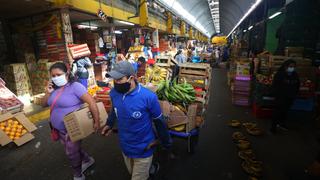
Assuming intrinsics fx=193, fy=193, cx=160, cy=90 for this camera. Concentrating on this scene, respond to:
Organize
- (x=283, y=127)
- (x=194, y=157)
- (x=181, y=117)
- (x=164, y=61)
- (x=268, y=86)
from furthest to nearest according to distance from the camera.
Answer: (x=164, y=61) < (x=268, y=86) < (x=283, y=127) < (x=194, y=157) < (x=181, y=117)

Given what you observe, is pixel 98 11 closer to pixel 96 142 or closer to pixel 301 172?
pixel 96 142

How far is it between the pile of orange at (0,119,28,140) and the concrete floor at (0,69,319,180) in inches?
9.9

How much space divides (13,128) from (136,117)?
393cm

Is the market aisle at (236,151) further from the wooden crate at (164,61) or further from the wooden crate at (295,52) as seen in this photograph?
the wooden crate at (295,52)

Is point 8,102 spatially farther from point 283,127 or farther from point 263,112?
point 283,127

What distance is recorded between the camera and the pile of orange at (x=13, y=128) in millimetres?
4246

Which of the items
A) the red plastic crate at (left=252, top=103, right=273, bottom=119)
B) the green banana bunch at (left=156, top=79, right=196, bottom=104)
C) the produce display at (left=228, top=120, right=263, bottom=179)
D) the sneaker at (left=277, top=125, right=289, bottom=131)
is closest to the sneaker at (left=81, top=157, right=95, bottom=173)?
the green banana bunch at (left=156, top=79, right=196, bottom=104)

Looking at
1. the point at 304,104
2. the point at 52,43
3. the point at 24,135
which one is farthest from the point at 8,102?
the point at 304,104

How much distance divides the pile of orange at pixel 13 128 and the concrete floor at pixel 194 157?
0.25 m

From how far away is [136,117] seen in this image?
1.99m

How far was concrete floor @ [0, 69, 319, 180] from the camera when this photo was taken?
3182mm

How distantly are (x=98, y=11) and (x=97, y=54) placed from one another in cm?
296

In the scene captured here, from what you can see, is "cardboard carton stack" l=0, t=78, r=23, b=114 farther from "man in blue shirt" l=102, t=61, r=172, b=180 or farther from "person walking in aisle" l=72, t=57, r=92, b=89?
"man in blue shirt" l=102, t=61, r=172, b=180

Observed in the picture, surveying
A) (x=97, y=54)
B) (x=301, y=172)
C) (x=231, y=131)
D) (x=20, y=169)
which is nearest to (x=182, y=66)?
(x=231, y=131)
